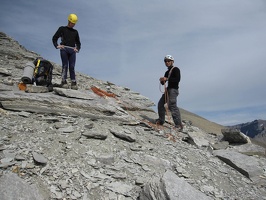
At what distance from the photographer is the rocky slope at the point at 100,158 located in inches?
205

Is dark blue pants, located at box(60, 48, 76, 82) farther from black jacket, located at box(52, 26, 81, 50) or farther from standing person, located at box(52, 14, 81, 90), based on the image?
black jacket, located at box(52, 26, 81, 50)

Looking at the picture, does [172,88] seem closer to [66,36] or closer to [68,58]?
[68,58]

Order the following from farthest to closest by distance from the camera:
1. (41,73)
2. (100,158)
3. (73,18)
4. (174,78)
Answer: (174,78) → (41,73) → (73,18) → (100,158)

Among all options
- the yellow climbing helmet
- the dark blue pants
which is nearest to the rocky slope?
the dark blue pants

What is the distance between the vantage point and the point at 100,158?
6.52 meters

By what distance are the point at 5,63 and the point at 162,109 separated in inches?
446

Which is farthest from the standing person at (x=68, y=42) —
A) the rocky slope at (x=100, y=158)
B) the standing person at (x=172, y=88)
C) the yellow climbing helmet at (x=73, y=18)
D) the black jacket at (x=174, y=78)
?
the black jacket at (x=174, y=78)

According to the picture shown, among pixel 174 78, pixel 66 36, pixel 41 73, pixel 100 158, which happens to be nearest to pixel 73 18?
pixel 66 36

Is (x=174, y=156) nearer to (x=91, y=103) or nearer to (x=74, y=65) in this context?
(x=91, y=103)

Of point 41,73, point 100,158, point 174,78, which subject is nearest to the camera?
point 100,158

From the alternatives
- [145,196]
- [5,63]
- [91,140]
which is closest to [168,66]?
[91,140]

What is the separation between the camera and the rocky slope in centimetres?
522

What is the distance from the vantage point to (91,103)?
998 cm

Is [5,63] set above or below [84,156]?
above
